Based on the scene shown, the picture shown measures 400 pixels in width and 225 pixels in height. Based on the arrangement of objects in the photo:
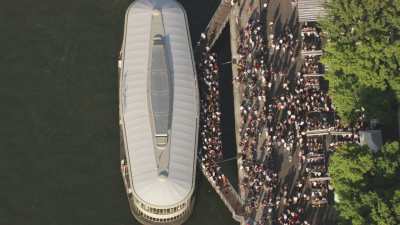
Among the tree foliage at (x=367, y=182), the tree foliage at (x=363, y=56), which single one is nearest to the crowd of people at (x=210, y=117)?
the tree foliage at (x=363, y=56)

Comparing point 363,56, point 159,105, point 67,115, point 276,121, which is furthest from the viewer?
point 67,115

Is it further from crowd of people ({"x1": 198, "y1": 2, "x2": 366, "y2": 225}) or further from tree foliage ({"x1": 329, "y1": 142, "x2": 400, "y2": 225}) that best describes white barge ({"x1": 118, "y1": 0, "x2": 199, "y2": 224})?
tree foliage ({"x1": 329, "y1": 142, "x2": 400, "y2": 225})

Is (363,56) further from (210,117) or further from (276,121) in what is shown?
(210,117)

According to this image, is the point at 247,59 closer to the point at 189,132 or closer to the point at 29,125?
the point at 189,132

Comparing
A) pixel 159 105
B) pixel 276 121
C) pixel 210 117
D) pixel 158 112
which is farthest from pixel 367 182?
pixel 159 105

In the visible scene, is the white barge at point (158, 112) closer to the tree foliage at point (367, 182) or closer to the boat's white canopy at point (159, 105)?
the boat's white canopy at point (159, 105)
